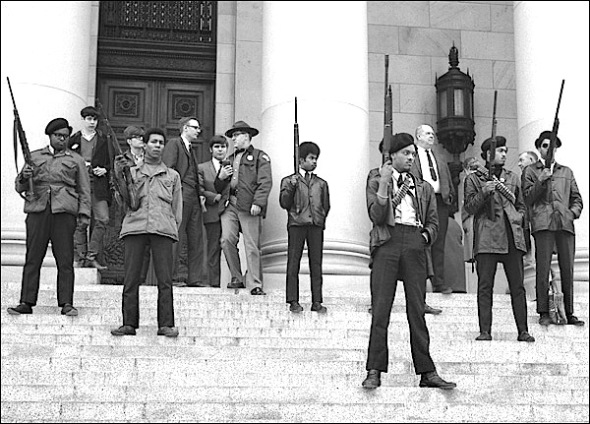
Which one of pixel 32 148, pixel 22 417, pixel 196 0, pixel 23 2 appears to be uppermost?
pixel 196 0

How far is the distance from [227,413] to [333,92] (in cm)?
816

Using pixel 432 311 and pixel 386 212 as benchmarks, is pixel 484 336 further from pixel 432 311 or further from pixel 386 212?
pixel 386 212

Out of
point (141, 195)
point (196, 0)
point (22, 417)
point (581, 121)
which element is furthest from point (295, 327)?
point (196, 0)

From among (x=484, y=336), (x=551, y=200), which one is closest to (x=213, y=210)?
(x=551, y=200)

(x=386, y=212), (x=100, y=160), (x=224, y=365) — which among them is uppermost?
(x=100, y=160)

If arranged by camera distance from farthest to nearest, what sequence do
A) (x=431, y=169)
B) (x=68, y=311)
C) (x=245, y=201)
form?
(x=245, y=201) < (x=431, y=169) < (x=68, y=311)

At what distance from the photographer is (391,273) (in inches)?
399

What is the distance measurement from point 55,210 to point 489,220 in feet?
15.7

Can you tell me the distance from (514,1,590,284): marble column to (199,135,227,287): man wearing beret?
15.8ft

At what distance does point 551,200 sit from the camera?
44.9ft

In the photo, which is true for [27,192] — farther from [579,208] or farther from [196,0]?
[196,0]

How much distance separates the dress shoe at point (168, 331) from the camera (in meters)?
11.6

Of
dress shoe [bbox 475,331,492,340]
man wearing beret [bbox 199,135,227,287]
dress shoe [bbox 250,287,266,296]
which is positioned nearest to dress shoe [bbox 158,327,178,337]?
dress shoe [bbox 250,287,266,296]

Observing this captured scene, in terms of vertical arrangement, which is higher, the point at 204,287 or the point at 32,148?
the point at 32,148
